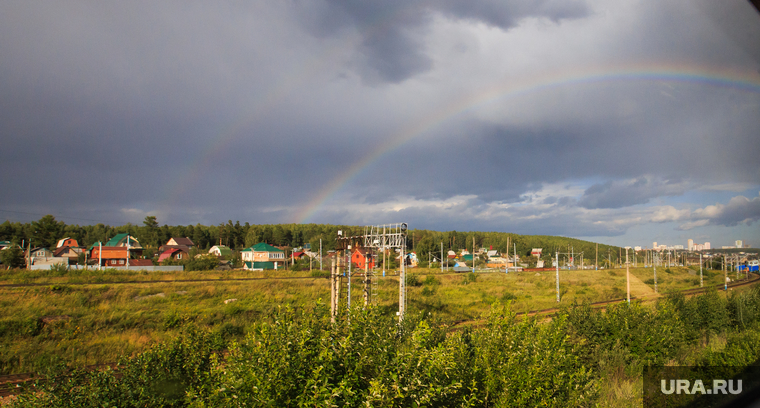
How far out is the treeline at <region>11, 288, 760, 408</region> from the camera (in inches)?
192

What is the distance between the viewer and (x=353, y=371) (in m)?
5.32

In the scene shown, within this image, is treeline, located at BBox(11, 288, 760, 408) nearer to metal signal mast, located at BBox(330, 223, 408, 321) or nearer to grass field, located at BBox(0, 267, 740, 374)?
grass field, located at BBox(0, 267, 740, 374)

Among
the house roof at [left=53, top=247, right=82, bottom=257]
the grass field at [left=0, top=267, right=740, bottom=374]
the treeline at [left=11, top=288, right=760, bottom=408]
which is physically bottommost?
the grass field at [left=0, top=267, right=740, bottom=374]

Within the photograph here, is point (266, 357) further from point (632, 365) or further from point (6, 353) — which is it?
point (6, 353)

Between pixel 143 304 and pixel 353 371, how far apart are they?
3074 centimetres

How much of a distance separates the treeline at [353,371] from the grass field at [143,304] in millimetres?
1404

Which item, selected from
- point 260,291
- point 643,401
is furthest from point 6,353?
point 643,401

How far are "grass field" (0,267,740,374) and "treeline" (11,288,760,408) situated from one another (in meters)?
1.40

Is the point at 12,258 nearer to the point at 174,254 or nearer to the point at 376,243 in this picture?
the point at 174,254

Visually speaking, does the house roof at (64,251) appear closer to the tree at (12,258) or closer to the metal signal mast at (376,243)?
the tree at (12,258)

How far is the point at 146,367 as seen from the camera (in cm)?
843

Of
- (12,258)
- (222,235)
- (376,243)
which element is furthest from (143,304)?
(222,235)

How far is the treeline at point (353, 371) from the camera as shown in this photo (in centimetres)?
489

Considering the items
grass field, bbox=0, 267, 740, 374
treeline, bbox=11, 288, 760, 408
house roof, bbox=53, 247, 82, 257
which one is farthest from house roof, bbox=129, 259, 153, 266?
treeline, bbox=11, 288, 760, 408
